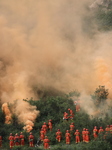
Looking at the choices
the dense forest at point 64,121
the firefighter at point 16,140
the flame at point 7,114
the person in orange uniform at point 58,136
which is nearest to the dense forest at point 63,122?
the dense forest at point 64,121

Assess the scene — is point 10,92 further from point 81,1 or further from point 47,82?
point 81,1

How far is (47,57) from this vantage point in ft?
204

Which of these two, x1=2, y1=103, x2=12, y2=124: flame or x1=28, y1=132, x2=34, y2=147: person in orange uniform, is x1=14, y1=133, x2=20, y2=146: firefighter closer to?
x1=28, y1=132, x2=34, y2=147: person in orange uniform

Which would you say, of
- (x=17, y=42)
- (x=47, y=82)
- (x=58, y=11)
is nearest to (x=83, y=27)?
(x=58, y=11)

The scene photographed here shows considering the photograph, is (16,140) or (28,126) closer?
(16,140)

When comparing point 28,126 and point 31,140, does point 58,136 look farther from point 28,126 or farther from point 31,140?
point 28,126

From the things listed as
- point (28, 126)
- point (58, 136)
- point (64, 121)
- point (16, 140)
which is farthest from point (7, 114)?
point (58, 136)

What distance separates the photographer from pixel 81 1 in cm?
10006

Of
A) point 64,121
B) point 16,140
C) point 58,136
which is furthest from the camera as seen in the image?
point 64,121

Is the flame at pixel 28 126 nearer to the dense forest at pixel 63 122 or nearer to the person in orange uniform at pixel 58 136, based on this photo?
the dense forest at pixel 63 122

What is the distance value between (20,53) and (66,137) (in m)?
30.7

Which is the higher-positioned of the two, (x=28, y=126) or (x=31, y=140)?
(x=28, y=126)

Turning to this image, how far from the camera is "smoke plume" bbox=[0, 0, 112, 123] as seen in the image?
53.2 m

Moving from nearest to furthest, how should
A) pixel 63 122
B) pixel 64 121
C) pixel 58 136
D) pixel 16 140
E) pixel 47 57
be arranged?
pixel 16 140
pixel 58 136
pixel 63 122
pixel 64 121
pixel 47 57
